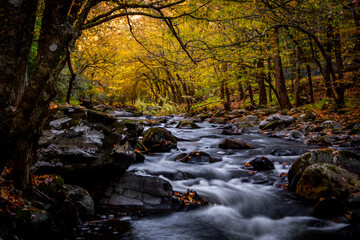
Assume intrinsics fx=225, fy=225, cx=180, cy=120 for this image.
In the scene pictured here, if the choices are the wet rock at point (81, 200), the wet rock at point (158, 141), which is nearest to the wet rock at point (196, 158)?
Result: the wet rock at point (158, 141)

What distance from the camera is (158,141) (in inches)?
316

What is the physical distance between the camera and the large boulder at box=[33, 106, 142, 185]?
4.01m

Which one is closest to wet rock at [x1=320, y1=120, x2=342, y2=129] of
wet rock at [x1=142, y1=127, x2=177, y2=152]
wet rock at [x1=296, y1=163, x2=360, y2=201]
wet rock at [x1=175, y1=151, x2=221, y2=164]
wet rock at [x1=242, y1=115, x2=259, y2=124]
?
wet rock at [x1=242, y1=115, x2=259, y2=124]

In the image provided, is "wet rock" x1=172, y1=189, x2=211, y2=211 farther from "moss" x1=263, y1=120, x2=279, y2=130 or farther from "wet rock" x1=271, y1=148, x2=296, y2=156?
"moss" x1=263, y1=120, x2=279, y2=130

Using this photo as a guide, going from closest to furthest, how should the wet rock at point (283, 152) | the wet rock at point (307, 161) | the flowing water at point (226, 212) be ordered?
the flowing water at point (226, 212), the wet rock at point (307, 161), the wet rock at point (283, 152)

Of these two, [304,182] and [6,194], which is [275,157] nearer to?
[304,182]

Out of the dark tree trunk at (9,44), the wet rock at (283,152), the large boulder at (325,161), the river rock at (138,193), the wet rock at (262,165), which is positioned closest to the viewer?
the dark tree trunk at (9,44)

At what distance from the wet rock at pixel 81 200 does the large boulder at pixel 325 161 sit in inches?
163

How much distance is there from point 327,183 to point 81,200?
4.34 m

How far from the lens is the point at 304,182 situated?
4551mm

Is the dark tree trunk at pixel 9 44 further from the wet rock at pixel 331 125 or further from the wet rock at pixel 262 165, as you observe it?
the wet rock at pixel 331 125

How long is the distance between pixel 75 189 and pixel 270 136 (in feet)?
29.2

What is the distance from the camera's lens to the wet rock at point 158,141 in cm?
781

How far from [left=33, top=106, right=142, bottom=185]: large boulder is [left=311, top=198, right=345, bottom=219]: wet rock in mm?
3726
